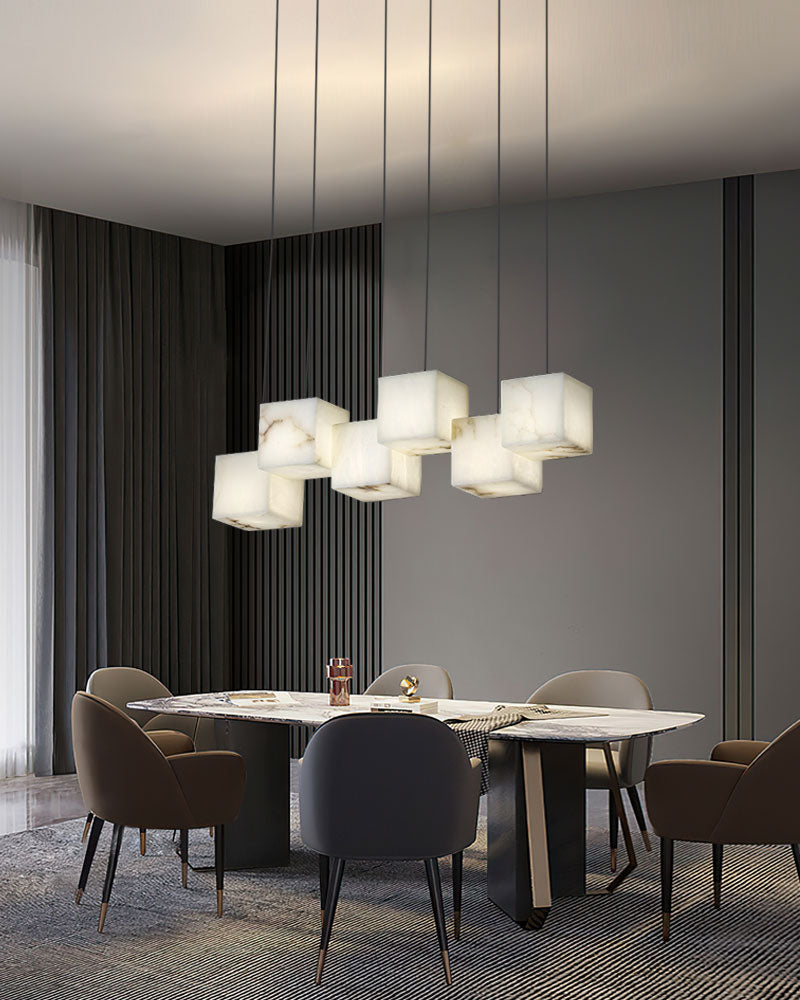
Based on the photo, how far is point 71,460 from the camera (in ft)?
21.4

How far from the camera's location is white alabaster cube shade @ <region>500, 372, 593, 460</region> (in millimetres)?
3547

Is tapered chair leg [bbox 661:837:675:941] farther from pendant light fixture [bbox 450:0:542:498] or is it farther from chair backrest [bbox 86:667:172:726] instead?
chair backrest [bbox 86:667:172:726]

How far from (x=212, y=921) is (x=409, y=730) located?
43.0 inches

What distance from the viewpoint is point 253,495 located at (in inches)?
160

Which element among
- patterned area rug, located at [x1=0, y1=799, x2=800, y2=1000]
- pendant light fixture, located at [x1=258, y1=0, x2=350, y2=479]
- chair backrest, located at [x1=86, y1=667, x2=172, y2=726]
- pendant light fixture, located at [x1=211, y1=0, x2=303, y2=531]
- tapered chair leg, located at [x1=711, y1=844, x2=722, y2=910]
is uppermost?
pendant light fixture, located at [x1=258, y1=0, x2=350, y2=479]

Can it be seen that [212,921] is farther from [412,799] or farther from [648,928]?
[648,928]

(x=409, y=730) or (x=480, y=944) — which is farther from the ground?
(x=409, y=730)

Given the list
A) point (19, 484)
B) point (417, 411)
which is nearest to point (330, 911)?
point (417, 411)

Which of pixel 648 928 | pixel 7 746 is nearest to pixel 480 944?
pixel 648 928

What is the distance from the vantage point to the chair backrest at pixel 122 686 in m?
4.57

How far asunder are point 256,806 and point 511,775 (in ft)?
3.81

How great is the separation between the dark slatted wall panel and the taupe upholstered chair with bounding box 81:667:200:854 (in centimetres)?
205

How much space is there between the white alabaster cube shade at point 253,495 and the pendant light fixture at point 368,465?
0.26 meters

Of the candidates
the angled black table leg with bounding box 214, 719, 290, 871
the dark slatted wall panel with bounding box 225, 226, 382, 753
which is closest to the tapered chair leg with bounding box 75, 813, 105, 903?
the angled black table leg with bounding box 214, 719, 290, 871
